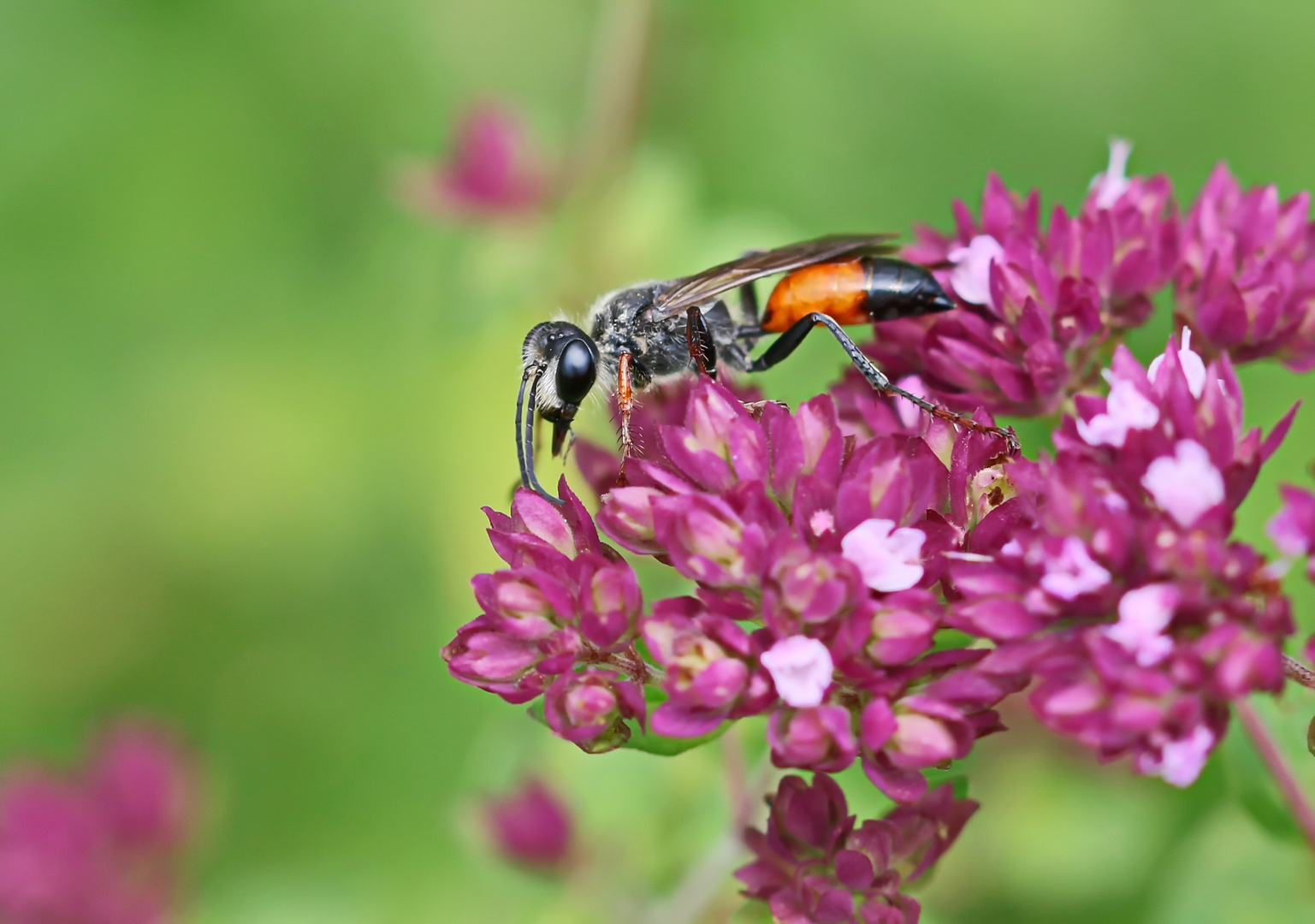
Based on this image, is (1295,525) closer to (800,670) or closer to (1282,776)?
(800,670)

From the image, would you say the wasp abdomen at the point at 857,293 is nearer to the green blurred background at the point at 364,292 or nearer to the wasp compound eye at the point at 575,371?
the wasp compound eye at the point at 575,371

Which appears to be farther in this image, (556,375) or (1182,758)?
(556,375)

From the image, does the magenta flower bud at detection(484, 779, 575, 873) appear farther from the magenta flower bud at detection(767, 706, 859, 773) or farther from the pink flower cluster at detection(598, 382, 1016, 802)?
the magenta flower bud at detection(767, 706, 859, 773)

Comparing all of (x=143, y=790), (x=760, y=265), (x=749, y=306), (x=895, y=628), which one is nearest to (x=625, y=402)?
(x=760, y=265)

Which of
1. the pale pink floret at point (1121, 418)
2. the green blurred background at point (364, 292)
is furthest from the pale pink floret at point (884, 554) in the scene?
the green blurred background at point (364, 292)

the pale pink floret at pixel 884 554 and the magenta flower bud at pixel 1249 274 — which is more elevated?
the magenta flower bud at pixel 1249 274

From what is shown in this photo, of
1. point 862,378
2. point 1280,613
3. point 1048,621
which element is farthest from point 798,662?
point 862,378
